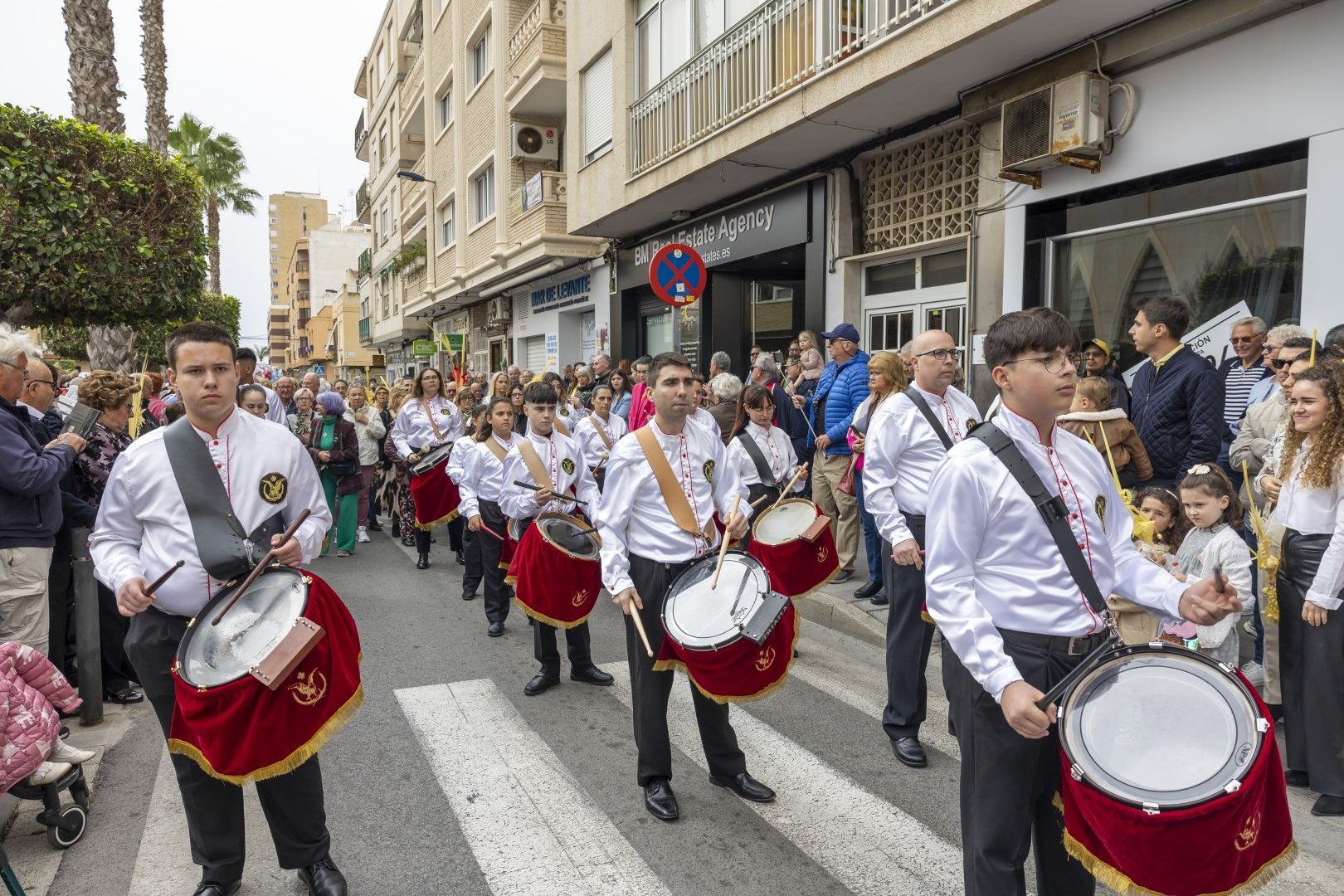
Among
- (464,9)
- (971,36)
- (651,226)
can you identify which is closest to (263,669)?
(971,36)

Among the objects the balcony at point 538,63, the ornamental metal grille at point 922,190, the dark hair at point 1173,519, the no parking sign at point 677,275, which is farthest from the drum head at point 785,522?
the balcony at point 538,63

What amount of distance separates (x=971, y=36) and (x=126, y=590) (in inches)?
296

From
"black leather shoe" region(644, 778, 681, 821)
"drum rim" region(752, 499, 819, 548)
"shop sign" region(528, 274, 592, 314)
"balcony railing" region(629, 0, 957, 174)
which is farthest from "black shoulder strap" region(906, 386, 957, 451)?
"shop sign" region(528, 274, 592, 314)

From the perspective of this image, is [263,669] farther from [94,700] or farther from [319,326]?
[319,326]

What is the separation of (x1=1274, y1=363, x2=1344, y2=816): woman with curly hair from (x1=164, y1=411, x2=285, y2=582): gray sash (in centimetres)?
442

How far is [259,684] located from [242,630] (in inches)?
9.7

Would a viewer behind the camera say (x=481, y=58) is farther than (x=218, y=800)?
Yes

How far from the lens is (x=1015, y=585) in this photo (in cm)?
260

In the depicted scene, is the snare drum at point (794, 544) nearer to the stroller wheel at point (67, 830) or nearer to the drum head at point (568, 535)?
the drum head at point (568, 535)

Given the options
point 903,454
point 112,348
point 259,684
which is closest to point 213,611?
point 259,684

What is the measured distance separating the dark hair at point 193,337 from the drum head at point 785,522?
3342 millimetres

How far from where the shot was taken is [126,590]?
3.03 meters

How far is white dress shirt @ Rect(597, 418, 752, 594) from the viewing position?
4.17m

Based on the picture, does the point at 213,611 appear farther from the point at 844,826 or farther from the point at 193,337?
the point at 844,826
